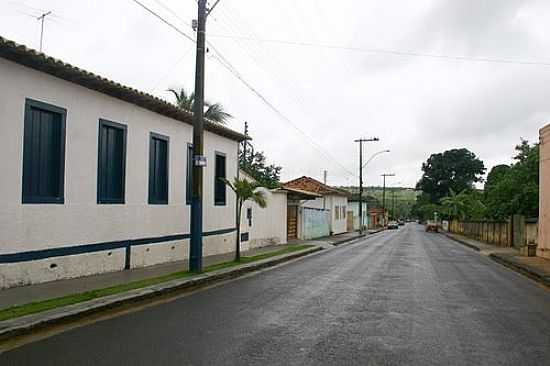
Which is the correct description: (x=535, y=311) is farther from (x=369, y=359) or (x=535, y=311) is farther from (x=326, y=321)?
(x=369, y=359)

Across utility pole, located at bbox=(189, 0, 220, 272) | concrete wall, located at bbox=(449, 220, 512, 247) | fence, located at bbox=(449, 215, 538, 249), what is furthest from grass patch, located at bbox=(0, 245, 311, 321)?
concrete wall, located at bbox=(449, 220, 512, 247)

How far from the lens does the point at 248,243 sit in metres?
26.6

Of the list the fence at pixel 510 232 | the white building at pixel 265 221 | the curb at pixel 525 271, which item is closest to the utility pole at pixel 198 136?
the white building at pixel 265 221

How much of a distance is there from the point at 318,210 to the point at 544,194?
22319mm

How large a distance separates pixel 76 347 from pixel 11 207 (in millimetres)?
5169

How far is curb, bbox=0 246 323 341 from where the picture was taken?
8.03 m

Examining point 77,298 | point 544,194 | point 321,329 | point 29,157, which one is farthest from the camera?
point 544,194

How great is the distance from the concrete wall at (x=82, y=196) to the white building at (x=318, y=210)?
1660 centimetres

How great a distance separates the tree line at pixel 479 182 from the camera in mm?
34875

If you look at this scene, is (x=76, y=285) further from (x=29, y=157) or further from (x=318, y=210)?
(x=318, y=210)

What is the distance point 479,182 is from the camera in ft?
309

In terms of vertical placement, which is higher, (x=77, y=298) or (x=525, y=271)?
(x=77, y=298)

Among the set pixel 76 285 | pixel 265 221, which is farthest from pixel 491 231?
pixel 76 285

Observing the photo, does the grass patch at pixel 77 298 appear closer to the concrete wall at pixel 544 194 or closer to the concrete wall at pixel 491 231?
the concrete wall at pixel 544 194
